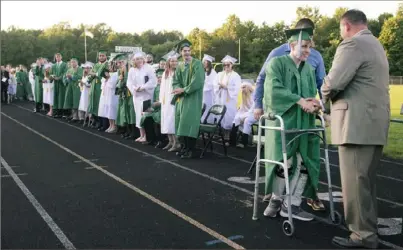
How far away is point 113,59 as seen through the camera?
14.7m

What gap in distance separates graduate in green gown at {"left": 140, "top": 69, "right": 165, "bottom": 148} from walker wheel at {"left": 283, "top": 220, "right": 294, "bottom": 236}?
6.78 metres

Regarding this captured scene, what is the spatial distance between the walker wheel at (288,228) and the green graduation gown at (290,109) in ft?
2.26

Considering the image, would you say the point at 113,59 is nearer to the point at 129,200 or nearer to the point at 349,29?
the point at 129,200

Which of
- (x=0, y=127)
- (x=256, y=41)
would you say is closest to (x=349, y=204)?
(x=0, y=127)

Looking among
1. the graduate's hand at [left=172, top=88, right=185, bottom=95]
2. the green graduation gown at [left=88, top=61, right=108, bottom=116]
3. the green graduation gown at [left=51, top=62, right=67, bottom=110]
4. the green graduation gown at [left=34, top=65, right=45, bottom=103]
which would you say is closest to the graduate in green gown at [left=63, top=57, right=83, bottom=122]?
the green graduation gown at [left=51, top=62, right=67, bottom=110]

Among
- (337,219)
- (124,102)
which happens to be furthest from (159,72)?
(337,219)

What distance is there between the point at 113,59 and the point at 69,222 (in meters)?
9.76

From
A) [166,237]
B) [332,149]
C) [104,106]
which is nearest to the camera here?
[166,237]

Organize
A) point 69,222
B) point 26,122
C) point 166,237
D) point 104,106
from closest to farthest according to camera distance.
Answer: point 166,237, point 69,222, point 104,106, point 26,122

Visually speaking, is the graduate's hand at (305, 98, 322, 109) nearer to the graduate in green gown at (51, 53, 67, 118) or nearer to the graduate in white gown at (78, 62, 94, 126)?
the graduate in white gown at (78, 62, 94, 126)

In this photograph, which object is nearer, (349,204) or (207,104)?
(349,204)

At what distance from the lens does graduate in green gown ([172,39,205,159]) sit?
9672mm

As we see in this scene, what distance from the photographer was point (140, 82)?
482 inches

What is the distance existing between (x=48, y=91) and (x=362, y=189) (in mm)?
17812
